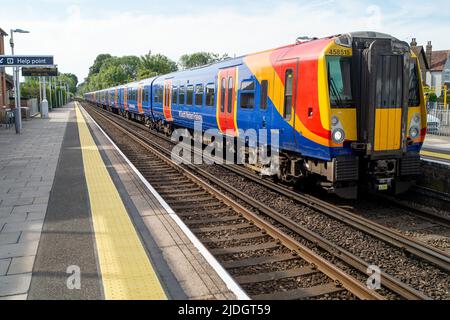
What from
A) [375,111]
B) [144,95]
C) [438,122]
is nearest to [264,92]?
[375,111]

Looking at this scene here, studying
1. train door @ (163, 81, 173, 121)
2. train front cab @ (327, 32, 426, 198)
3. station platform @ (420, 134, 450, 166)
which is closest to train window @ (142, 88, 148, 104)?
train door @ (163, 81, 173, 121)

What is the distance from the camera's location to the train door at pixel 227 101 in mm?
11758

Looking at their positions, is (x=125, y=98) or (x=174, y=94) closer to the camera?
(x=174, y=94)

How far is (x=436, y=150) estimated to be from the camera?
49.9ft

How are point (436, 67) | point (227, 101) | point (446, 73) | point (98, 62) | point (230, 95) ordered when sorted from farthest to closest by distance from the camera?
point (98, 62) < point (436, 67) < point (446, 73) < point (227, 101) < point (230, 95)

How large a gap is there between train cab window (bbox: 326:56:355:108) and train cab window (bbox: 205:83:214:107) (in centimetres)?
635

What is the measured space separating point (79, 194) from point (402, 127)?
6756 millimetres

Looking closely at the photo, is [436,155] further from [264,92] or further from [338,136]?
[338,136]

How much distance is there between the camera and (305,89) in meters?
7.98

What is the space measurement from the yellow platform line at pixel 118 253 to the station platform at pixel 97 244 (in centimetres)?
1

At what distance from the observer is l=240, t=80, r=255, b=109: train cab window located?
34.2 feet

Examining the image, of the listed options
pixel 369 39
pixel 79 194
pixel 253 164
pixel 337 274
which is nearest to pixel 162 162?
pixel 253 164

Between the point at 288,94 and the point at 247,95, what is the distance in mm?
2240
